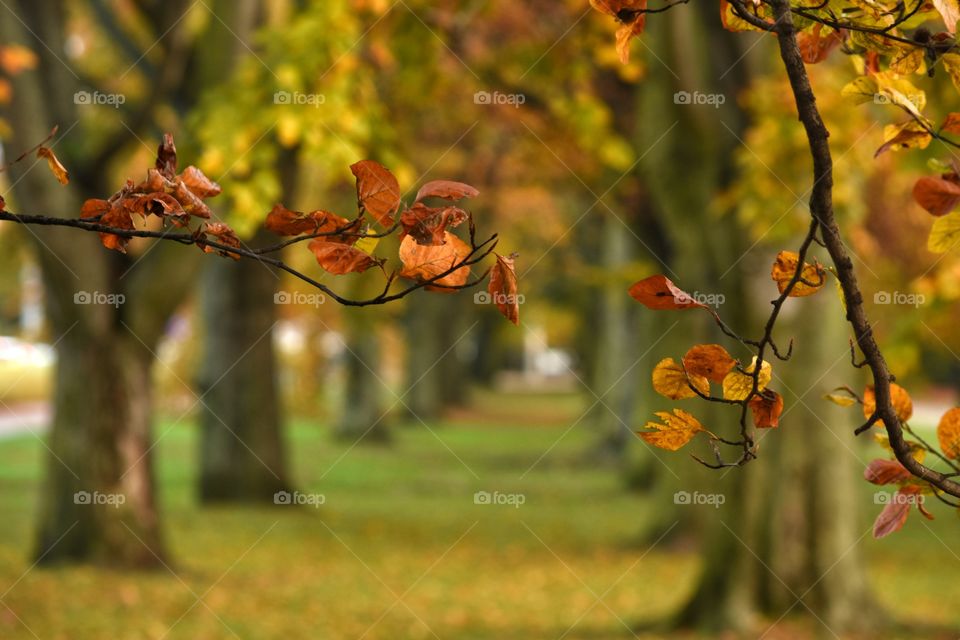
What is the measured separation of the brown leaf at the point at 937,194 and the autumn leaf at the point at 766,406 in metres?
0.41

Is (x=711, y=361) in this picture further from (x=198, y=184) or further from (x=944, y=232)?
(x=198, y=184)

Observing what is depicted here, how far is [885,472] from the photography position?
203 cm

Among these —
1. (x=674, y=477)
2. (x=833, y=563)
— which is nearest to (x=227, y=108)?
(x=833, y=563)

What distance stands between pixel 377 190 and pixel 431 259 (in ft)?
0.41

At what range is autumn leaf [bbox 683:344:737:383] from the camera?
5.96ft

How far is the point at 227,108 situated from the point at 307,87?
53cm

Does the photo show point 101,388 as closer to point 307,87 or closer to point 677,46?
point 307,87

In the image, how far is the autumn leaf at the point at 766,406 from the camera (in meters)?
1.85

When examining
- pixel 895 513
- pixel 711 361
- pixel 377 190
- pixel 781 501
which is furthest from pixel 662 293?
pixel 781 501

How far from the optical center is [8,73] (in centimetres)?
976

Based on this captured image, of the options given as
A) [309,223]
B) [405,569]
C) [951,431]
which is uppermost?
[309,223]

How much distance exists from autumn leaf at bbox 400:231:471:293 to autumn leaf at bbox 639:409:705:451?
333mm

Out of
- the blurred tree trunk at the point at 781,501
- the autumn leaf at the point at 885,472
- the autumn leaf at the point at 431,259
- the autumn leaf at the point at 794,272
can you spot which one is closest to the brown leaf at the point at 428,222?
the autumn leaf at the point at 431,259

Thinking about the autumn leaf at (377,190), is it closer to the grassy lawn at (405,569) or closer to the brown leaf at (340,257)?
the brown leaf at (340,257)
